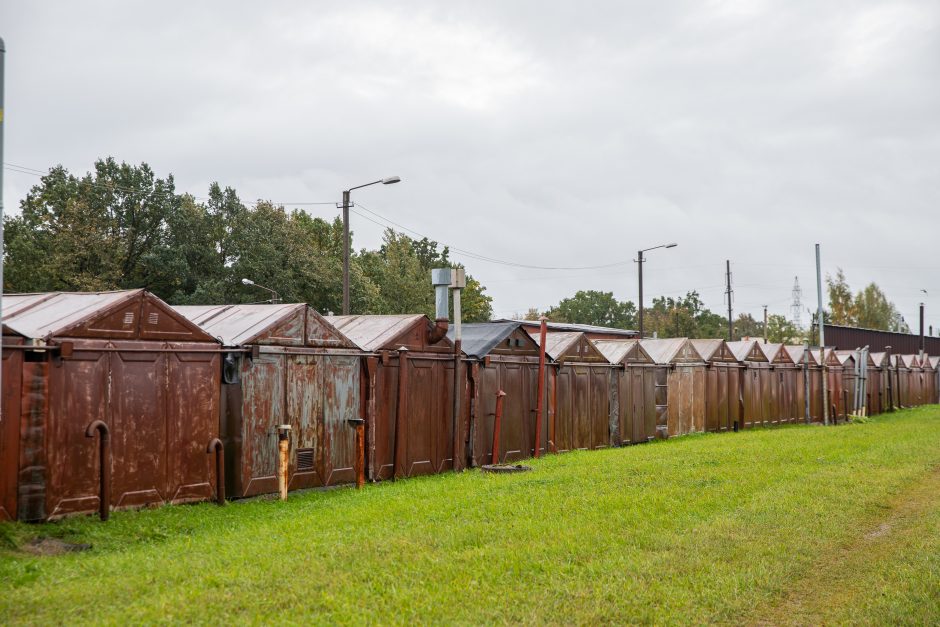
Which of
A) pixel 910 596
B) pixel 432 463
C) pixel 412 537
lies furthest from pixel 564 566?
pixel 432 463

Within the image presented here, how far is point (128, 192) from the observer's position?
163ft

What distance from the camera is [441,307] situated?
16625 mm

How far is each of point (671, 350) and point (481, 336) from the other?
1098 centimetres

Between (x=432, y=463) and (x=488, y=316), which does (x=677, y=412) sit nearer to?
(x=432, y=463)

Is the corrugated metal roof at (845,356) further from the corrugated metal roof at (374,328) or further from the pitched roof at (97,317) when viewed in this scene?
the pitched roof at (97,317)

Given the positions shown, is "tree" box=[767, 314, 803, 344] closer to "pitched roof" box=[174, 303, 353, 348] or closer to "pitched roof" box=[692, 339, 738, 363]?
"pitched roof" box=[692, 339, 738, 363]

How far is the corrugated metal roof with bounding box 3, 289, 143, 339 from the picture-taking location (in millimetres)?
10438

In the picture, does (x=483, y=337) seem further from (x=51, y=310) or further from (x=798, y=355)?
(x=798, y=355)

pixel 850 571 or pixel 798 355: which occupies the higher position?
pixel 798 355

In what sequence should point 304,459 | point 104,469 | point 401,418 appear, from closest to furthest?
point 104,469
point 304,459
point 401,418

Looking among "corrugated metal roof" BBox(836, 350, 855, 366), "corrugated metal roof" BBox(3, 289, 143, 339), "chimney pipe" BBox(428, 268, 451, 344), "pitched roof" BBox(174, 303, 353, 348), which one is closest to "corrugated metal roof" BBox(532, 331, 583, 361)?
"chimney pipe" BBox(428, 268, 451, 344)

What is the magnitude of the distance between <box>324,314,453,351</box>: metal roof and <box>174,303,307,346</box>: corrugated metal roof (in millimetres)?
1766

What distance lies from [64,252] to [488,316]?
3614 cm

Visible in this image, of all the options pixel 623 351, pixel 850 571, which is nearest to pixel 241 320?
pixel 850 571
